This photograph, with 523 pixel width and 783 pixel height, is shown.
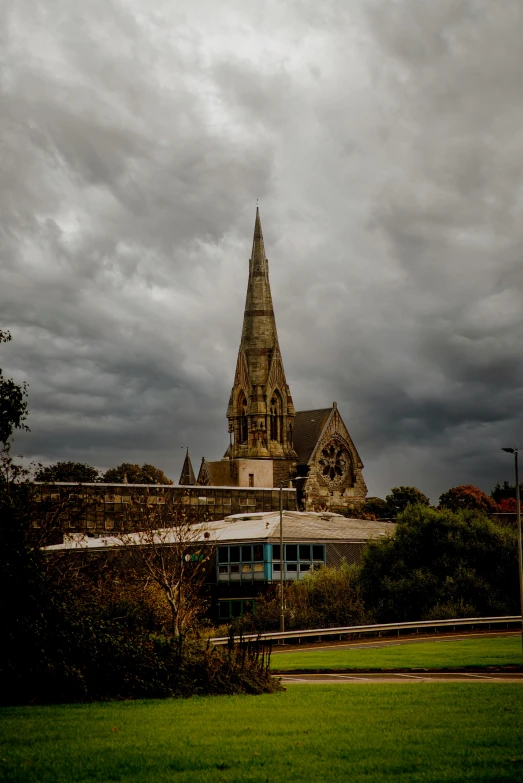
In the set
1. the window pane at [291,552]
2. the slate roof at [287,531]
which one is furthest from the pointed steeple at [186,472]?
the window pane at [291,552]

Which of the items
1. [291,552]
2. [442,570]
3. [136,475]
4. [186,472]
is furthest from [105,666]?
[186,472]

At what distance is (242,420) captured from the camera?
5167 inches

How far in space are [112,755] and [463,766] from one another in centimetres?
468

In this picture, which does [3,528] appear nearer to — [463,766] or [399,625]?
[463,766]

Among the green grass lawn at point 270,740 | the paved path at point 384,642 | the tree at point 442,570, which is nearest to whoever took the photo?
the green grass lawn at point 270,740

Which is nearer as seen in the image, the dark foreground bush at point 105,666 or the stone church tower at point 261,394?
the dark foreground bush at point 105,666

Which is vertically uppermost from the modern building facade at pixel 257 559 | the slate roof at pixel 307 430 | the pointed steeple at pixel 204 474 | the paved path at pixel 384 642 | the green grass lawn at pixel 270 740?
the slate roof at pixel 307 430

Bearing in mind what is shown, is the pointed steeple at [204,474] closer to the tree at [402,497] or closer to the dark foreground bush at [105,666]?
the tree at [402,497]

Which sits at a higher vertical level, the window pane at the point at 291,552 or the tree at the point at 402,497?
the tree at the point at 402,497

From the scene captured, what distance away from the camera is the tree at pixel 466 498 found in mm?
134750

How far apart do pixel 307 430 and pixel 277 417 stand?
6.94 metres

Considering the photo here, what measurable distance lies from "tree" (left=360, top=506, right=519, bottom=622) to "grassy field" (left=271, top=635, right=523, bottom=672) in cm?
1182

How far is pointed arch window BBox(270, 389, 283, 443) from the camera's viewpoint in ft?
427

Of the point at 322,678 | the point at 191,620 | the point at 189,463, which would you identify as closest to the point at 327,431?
the point at 189,463
